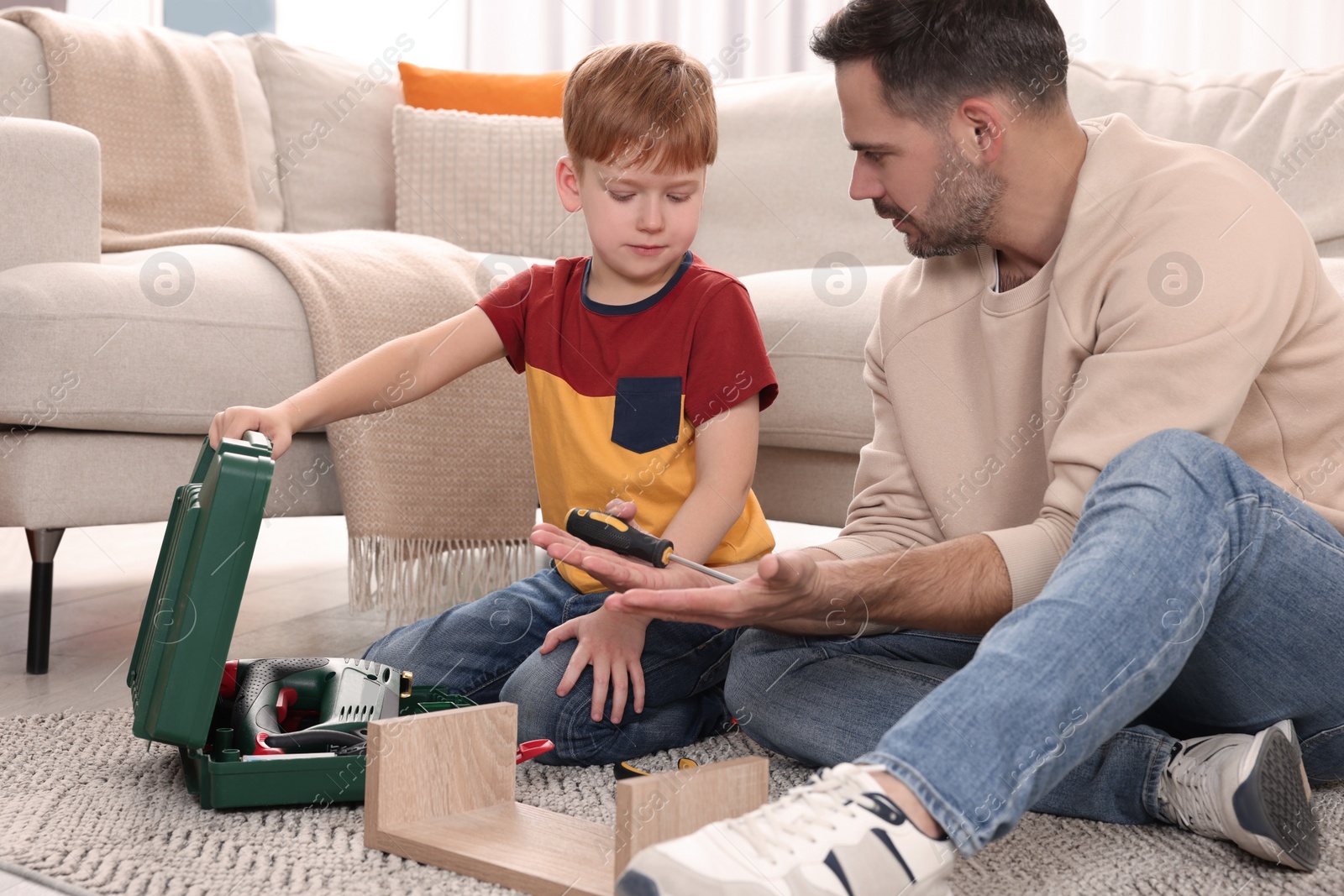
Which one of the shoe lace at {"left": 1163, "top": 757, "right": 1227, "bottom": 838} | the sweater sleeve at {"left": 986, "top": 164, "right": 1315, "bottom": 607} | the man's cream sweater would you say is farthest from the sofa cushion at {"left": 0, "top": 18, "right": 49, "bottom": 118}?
the shoe lace at {"left": 1163, "top": 757, "right": 1227, "bottom": 838}

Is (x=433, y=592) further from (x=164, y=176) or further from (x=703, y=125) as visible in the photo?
(x=164, y=176)

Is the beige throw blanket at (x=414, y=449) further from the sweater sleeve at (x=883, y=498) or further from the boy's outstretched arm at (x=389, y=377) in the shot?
the sweater sleeve at (x=883, y=498)

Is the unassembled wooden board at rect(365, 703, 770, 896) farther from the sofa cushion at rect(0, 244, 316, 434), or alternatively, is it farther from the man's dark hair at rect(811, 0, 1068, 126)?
the sofa cushion at rect(0, 244, 316, 434)

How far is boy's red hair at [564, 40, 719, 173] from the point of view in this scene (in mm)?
1067

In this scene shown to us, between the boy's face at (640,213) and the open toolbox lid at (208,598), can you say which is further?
the boy's face at (640,213)

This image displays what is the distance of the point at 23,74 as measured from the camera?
1.79 metres

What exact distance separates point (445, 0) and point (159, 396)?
209 centimetres

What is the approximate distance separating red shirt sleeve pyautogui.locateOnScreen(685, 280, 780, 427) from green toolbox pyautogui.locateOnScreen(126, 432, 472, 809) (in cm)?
36

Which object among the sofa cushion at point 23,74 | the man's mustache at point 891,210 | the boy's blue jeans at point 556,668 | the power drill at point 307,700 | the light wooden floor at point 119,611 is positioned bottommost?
the light wooden floor at point 119,611

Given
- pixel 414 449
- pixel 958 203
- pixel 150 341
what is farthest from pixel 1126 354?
pixel 150 341

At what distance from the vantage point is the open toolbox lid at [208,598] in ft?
2.59

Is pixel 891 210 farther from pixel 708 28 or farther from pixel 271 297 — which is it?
pixel 708 28

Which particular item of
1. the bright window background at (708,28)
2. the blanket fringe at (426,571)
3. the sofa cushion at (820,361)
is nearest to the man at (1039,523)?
the sofa cushion at (820,361)

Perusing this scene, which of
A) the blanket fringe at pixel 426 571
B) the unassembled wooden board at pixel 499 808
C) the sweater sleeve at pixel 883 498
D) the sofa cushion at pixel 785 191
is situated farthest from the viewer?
the sofa cushion at pixel 785 191
